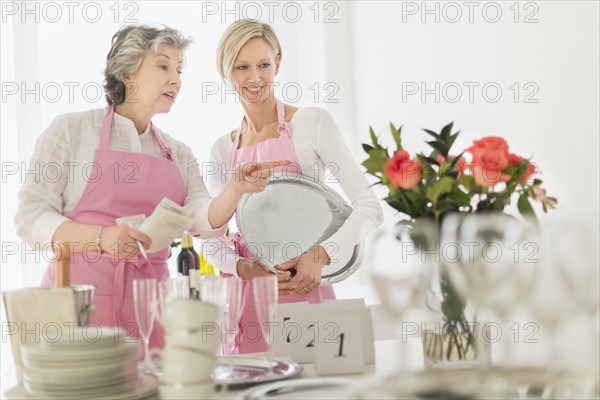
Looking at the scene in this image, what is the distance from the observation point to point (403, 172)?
3.84 ft

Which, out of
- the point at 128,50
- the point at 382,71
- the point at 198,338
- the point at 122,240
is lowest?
the point at 198,338

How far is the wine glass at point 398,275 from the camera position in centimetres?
85

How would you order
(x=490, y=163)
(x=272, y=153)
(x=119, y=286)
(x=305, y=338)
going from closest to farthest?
1. (x=490, y=163)
2. (x=305, y=338)
3. (x=119, y=286)
4. (x=272, y=153)

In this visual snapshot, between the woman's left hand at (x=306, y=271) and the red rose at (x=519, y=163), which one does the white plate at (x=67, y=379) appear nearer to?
the red rose at (x=519, y=163)

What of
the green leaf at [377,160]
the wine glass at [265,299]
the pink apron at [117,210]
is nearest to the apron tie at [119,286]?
the pink apron at [117,210]

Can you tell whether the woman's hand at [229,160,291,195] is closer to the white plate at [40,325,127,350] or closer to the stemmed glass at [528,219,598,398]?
the white plate at [40,325,127,350]

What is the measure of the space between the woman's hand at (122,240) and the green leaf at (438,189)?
790 mm

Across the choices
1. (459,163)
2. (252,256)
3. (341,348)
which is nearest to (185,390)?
(341,348)

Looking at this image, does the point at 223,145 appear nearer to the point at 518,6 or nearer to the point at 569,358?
the point at 518,6

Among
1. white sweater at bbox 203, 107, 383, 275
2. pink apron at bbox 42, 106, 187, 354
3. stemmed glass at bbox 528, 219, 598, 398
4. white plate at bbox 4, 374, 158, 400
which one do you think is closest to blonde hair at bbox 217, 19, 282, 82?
white sweater at bbox 203, 107, 383, 275

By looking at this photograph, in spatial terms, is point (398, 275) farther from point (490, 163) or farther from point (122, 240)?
point (122, 240)

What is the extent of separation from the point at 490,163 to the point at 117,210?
45.3 inches

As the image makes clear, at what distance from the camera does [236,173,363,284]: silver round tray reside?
1981 millimetres

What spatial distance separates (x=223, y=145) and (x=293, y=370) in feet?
3.90
